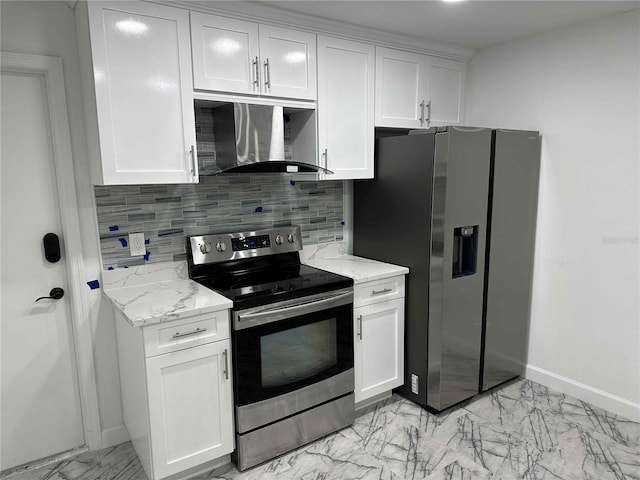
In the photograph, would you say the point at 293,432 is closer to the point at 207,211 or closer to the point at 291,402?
Result: the point at 291,402

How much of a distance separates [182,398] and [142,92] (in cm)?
139

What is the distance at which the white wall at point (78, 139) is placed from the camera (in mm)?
2039

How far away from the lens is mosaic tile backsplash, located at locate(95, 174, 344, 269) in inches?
91.7

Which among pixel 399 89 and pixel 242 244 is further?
pixel 399 89

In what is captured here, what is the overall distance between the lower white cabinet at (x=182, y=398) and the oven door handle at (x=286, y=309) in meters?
0.09

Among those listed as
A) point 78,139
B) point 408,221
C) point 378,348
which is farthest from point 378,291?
point 78,139

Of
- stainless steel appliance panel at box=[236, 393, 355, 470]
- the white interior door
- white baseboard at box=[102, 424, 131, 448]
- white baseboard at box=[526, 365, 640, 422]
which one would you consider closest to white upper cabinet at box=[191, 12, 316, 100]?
the white interior door

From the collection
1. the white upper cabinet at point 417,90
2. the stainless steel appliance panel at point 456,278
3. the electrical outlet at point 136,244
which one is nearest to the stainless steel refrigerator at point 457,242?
the stainless steel appliance panel at point 456,278

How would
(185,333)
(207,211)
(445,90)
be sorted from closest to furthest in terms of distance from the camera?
1. (185,333)
2. (207,211)
3. (445,90)

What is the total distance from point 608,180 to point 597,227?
0.93 ft

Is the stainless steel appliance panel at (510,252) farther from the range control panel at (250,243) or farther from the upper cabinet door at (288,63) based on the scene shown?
the range control panel at (250,243)

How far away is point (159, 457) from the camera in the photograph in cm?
199

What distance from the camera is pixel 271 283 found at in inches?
93.7

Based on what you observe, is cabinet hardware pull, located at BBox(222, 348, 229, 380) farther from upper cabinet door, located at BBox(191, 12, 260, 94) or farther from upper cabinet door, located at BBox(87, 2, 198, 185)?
upper cabinet door, located at BBox(191, 12, 260, 94)
